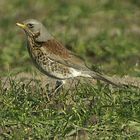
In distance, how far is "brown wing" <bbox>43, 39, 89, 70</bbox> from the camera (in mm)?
8922

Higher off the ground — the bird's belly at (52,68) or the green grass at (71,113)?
the bird's belly at (52,68)

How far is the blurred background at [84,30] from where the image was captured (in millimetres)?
12805

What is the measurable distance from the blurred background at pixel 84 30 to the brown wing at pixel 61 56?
167cm

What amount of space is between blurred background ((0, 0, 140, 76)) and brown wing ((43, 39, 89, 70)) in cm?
167

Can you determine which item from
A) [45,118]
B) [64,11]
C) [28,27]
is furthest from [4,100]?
[64,11]

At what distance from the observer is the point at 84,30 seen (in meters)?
14.7

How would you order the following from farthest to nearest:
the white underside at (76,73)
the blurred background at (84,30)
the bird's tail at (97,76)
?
the blurred background at (84,30)
the white underside at (76,73)
the bird's tail at (97,76)

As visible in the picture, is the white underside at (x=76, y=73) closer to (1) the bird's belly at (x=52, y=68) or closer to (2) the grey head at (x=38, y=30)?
(1) the bird's belly at (x=52, y=68)

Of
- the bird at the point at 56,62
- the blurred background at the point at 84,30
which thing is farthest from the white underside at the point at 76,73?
the blurred background at the point at 84,30

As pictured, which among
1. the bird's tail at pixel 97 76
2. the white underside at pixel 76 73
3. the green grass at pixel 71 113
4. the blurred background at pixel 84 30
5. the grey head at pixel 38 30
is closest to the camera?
the green grass at pixel 71 113

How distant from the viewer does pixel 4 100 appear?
8352mm

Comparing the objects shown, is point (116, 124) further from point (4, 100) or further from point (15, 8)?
point (15, 8)

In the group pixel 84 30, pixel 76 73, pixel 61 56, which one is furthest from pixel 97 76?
pixel 84 30

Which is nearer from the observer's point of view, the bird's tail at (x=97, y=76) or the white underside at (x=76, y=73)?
the bird's tail at (x=97, y=76)
